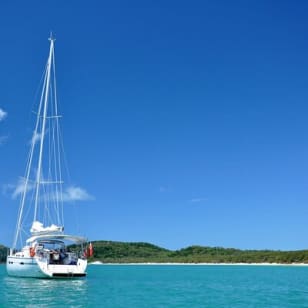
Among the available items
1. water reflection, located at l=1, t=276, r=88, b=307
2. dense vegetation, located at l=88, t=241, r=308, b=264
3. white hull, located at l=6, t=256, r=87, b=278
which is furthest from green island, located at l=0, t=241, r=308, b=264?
water reflection, located at l=1, t=276, r=88, b=307

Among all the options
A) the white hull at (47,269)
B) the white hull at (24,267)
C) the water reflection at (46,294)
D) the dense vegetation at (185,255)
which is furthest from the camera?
the dense vegetation at (185,255)

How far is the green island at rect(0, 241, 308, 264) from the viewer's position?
129125 mm

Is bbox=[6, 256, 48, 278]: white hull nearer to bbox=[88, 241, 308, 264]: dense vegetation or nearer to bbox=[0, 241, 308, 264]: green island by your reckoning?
bbox=[0, 241, 308, 264]: green island

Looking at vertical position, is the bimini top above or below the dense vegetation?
below

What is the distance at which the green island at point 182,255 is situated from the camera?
424 feet

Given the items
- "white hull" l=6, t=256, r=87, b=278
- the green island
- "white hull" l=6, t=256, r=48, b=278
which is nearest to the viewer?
"white hull" l=6, t=256, r=87, b=278

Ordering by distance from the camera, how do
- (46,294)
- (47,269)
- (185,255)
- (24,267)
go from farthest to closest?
(185,255)
(24,267)
(47,269)
(46,294)

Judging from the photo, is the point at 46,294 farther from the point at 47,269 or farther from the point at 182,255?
the point at 182,255

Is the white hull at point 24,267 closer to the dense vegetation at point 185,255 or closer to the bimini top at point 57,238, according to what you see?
the bimini top at point 57,238

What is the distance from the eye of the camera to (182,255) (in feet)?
553

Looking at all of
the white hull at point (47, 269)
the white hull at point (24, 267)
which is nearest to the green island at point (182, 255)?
the white hull at point (24, 267)

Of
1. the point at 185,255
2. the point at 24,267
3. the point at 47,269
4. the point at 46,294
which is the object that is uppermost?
the point at 185,255

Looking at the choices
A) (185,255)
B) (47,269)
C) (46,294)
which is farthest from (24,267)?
(185,255)

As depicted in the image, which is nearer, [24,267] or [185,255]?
[24,267]
